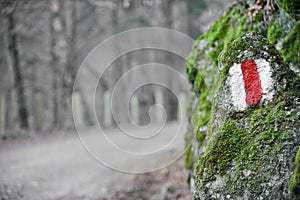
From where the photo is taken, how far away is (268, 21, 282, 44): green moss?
3737 millimetres

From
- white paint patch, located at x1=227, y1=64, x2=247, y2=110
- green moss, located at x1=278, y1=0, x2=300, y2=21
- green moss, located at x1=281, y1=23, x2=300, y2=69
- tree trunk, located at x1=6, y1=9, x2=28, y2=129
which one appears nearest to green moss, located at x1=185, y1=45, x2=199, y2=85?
green moss, located at x1=281, y1=23, x2=300, y2=69

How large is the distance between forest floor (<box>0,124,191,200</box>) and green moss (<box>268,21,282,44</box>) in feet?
8.57

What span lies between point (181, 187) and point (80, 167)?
301 cm

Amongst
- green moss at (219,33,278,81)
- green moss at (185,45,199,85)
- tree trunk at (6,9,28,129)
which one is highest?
tree trunk at (6,9,28,129)

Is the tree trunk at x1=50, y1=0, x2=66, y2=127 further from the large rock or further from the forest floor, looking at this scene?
the large rock

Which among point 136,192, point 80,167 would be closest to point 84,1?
point 80,167

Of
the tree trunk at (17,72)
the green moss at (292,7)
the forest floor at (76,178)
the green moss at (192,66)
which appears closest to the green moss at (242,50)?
the green moss at (292,7)

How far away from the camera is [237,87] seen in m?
2.78

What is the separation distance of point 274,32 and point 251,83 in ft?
4.60

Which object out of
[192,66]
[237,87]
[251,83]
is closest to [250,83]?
[251,83]

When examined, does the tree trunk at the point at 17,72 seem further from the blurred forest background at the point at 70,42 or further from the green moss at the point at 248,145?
the green moss at the point at 248,145

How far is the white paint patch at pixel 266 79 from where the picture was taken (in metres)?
2.64

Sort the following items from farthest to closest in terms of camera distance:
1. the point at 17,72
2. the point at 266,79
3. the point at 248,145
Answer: the point at 17,72, the point at 266,79, the point at 248,145

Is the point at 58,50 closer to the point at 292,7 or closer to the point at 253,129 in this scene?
the point at 292,7
